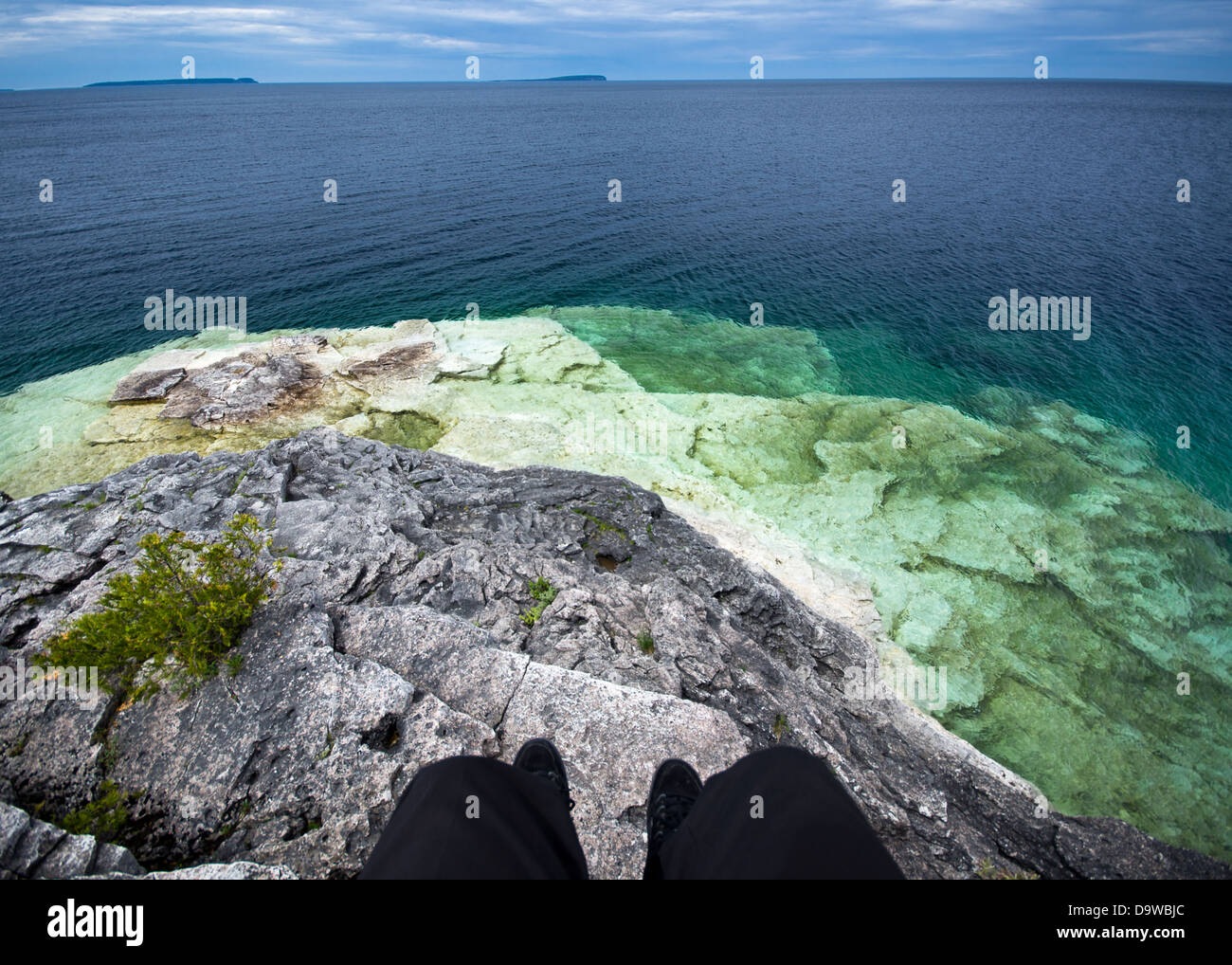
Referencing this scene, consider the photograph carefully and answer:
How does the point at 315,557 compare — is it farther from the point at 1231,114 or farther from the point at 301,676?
the point at 1231,114

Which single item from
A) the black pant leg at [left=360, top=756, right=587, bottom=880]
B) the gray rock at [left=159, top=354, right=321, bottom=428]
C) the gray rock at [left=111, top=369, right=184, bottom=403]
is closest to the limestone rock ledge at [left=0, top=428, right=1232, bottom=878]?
the black pant leg at [left=360, top=756, right=587, bottom=880]

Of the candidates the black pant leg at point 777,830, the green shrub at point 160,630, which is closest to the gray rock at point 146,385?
the green shrub at point 160,630

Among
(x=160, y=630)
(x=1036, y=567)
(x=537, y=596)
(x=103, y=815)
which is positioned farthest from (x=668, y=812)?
(x=1036, y=567)

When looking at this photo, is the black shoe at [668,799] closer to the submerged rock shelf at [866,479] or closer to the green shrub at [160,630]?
the green shrub at [160,630]

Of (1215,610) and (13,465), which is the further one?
(13,465)

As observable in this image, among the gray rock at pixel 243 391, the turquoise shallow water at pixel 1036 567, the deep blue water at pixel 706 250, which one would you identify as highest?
the deep blue water at pixel 706 250

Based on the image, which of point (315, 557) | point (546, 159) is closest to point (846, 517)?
point (315, 557)

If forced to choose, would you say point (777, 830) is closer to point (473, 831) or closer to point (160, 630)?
point (473, 831)

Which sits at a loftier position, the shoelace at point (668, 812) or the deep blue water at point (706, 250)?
the deep blue water at point (706, 250)
